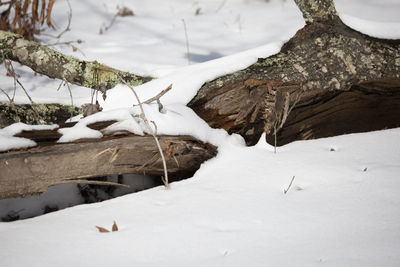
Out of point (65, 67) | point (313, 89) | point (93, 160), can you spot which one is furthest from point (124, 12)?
point (93, 160)

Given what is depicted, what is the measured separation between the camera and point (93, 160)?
4.84 ft

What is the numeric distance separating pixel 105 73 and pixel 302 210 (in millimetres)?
1752

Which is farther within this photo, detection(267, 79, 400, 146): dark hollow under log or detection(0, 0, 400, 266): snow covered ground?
Result: detection(267, 79, 400, 146): dark hollow under log

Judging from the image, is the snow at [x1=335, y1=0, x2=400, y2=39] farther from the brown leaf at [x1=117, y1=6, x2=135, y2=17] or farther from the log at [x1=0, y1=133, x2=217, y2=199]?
the brown leaf at [x1=117, y1=6, x2=135, y2=17]

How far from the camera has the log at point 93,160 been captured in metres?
1.37

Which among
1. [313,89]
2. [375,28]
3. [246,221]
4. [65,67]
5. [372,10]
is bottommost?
[246,221]

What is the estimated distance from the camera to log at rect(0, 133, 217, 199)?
137cm

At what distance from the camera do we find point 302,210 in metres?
1.24

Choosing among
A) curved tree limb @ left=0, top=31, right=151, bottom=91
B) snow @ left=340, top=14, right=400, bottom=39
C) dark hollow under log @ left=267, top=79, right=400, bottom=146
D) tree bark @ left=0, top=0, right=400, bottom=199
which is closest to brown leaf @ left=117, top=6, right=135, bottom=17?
curved tree limb @ left=0, top=31, right=151, bottom=91

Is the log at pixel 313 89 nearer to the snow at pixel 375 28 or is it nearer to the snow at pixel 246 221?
the snow at pixel 375 28

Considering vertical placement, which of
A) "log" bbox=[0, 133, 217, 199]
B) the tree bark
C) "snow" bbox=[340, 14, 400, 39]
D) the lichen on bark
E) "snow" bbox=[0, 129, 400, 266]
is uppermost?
"snow" bbox=[340, 14, 400, 39]

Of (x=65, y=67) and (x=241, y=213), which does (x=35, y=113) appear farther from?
(x=241, y=213)

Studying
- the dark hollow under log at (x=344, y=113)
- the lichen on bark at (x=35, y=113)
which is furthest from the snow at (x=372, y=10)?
the lichen on bark at (x=35, y=113)

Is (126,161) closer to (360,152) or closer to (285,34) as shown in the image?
(360,152)
